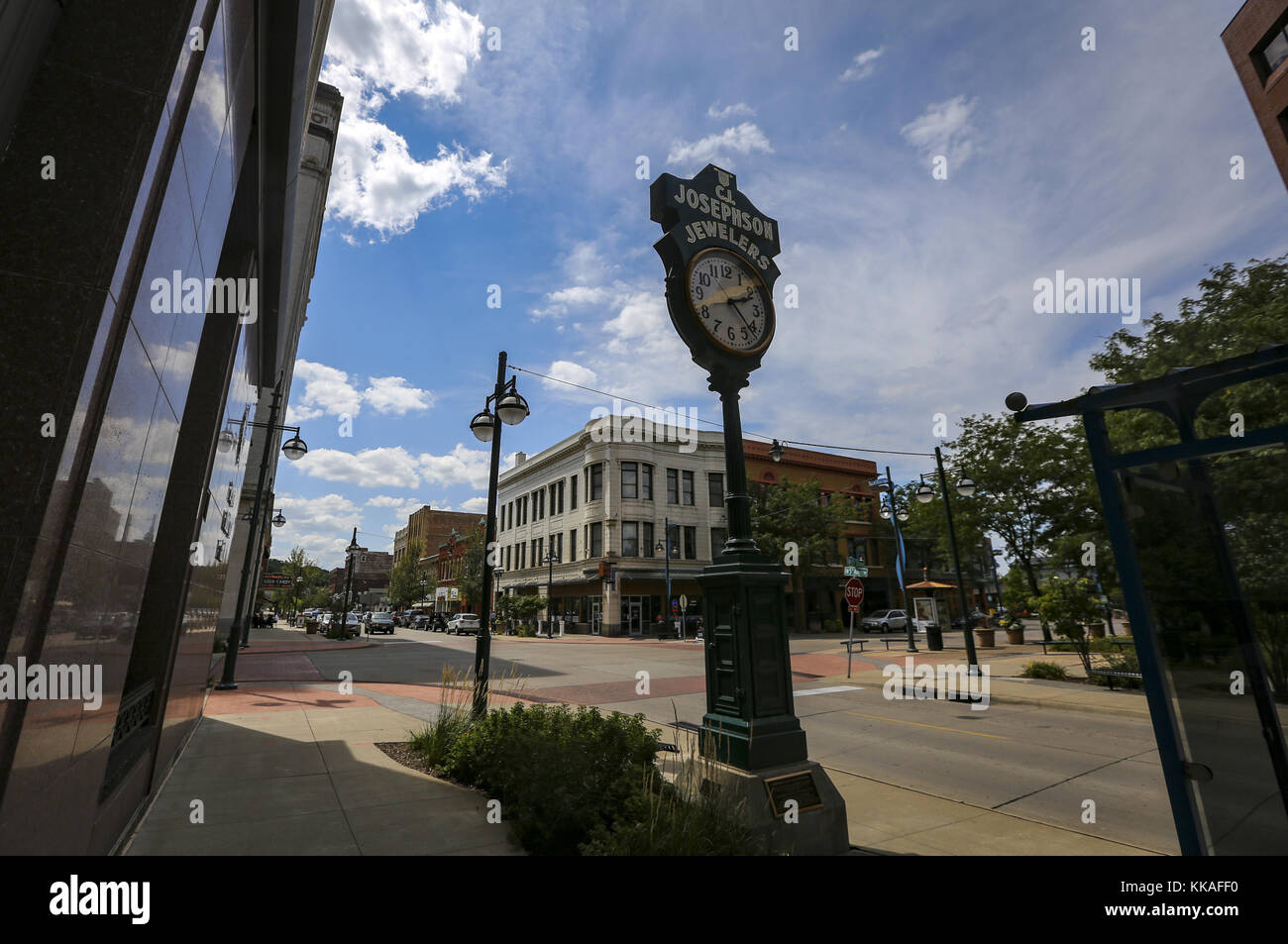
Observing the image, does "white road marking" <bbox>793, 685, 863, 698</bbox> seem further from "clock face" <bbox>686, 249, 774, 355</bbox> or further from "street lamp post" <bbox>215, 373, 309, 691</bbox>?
"street lamp post" <bbox>215, 373, 309, 691</bbox>

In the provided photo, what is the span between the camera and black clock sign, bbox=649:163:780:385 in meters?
6.08

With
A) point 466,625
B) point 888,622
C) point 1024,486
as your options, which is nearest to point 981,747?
point 1024,486

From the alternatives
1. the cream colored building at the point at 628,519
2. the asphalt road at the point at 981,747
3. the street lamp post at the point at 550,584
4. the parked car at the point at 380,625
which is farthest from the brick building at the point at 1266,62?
the parked car at the point at 380,625

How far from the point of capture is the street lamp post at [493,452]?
803cm

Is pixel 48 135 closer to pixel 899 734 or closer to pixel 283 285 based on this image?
pixel 283 285

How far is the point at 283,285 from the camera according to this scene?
10289 millimetres

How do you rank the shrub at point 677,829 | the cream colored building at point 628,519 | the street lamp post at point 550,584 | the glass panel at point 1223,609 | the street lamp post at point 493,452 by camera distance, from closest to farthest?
1. the glass panel at point 1223,609
2. the shrub at point 677,829
3. the street lamp post at point 493,452
4. the cream colored building at point 628,519
5. the street lamp post at point 550,584

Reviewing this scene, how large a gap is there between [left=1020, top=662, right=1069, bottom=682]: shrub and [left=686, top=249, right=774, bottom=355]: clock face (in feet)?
48.8

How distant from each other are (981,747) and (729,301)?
7626 mm

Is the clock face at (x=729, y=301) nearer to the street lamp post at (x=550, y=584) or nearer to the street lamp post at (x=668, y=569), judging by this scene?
the street lamp post at (x=668, y=569)

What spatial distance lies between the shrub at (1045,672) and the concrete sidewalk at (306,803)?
52.1 ft

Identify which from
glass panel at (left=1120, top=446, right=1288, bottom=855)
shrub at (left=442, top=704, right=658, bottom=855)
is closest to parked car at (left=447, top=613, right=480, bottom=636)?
shrub at (left=442, top=704, right=658, bottom=855)

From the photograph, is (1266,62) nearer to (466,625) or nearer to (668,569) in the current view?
(668,569)

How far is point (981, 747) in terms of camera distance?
9.02 m
